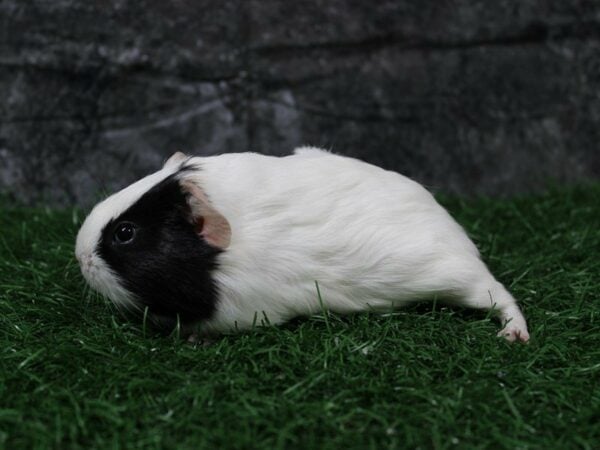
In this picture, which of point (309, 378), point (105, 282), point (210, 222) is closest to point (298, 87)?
point (210, 222)

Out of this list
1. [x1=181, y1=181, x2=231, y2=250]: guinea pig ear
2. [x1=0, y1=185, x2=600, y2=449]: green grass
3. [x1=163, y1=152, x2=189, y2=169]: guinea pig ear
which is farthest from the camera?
[x1=163, y1=152, x2=189, y2=169]: guinea pig ear

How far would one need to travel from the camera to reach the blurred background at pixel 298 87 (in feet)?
13.6

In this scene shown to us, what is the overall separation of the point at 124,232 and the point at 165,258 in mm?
177

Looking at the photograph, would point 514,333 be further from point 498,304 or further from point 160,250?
point 160,250

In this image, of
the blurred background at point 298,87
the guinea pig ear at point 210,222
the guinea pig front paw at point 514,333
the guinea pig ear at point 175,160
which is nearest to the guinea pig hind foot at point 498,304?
the guinea pig front paw at point 514,333

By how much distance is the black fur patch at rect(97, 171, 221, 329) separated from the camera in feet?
8.14

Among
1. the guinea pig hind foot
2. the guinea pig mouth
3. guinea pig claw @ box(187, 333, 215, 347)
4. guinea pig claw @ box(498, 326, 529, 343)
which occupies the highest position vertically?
the guinea pig mouth

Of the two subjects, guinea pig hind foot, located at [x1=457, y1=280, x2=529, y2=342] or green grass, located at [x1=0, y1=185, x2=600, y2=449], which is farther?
guinea pig hind foot, located at [x1=457, y1=280, x2=529, y2=342]

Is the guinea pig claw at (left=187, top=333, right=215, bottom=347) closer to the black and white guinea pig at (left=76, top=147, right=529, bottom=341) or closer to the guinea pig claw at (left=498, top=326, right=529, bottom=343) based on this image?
the black and white guinea pig at (left=76, top=147, right=529, bottom=341)

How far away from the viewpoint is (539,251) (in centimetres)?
349

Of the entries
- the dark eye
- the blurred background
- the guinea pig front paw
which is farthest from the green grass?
the blurred background

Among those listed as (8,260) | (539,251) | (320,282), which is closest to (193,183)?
(320,282)

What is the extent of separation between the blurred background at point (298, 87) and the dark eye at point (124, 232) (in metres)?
1.82

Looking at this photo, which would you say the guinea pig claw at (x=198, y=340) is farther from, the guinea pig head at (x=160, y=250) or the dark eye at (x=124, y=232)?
the dark eye at (x=124, y=232)
